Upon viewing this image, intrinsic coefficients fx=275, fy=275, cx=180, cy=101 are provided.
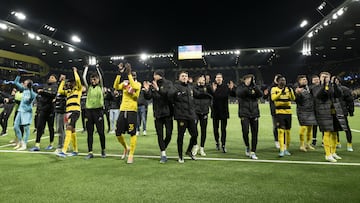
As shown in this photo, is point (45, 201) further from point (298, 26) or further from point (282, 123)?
point (298, 26)

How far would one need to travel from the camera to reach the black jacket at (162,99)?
19.9 feet

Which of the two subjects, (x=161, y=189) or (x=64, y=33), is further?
(x=64, y=33)

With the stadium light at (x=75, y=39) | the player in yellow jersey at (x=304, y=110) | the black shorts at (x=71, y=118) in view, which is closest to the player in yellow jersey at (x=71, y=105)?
the black shorts at (x=71, y=118)

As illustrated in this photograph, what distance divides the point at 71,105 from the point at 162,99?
2442 millimetres

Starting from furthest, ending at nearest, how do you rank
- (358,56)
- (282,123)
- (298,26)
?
(358,56) < (298,26) < (282,123)

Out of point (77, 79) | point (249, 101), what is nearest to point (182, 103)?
point (249, 101)

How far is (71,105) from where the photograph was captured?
22.5 ft

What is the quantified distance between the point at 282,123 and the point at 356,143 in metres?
3.47

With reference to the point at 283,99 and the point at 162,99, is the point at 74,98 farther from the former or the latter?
the point at 283,99

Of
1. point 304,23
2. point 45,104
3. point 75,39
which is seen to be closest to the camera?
point 45,104

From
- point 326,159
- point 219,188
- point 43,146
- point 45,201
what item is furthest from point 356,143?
point 43,146

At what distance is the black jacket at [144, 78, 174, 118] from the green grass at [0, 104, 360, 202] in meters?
1.11

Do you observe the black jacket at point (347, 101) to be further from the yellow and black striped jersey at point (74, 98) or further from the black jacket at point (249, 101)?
the yellow and black striped jersey at point (74, 98)

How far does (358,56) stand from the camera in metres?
43.0
